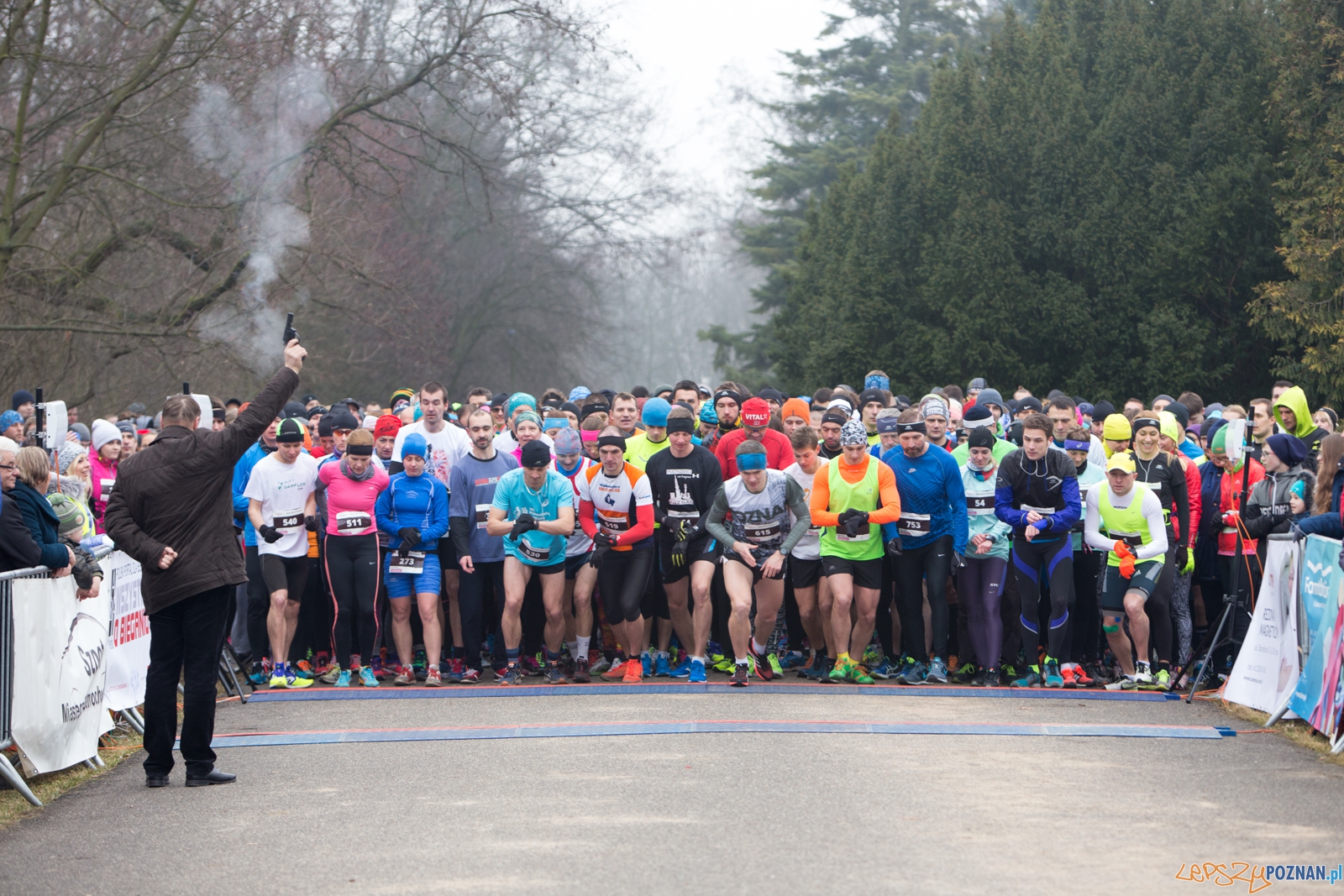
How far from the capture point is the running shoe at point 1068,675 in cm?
1176

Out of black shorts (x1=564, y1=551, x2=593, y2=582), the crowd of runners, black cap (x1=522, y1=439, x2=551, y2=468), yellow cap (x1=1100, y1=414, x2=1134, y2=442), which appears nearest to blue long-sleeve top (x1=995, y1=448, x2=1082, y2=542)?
the crowd of runners

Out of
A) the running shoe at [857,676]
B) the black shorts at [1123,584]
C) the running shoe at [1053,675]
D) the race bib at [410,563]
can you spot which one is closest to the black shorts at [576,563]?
the race bib at [410,563]

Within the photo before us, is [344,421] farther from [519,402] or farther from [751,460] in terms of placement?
[751,460]

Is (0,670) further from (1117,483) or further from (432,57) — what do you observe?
(432,57)

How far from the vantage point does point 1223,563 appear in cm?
1234

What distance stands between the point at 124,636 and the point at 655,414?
15.1ft

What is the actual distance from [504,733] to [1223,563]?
20.9ft

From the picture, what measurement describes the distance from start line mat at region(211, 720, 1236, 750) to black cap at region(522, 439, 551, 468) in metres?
2.48

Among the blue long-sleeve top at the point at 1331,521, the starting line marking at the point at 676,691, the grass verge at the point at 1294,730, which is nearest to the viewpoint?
the grass verge at the point at 1294,730

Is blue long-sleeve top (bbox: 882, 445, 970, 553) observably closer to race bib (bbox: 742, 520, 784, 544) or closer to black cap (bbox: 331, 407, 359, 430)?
race bib (bbox: 742, 520, 784, 544)

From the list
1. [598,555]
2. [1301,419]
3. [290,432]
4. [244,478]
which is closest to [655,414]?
[598,555]

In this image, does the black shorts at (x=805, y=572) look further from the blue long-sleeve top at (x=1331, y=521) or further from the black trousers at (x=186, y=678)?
the black trousers at (x=186, y=678)

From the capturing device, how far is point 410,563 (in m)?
12.1

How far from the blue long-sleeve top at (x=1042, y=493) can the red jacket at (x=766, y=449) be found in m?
1.91
